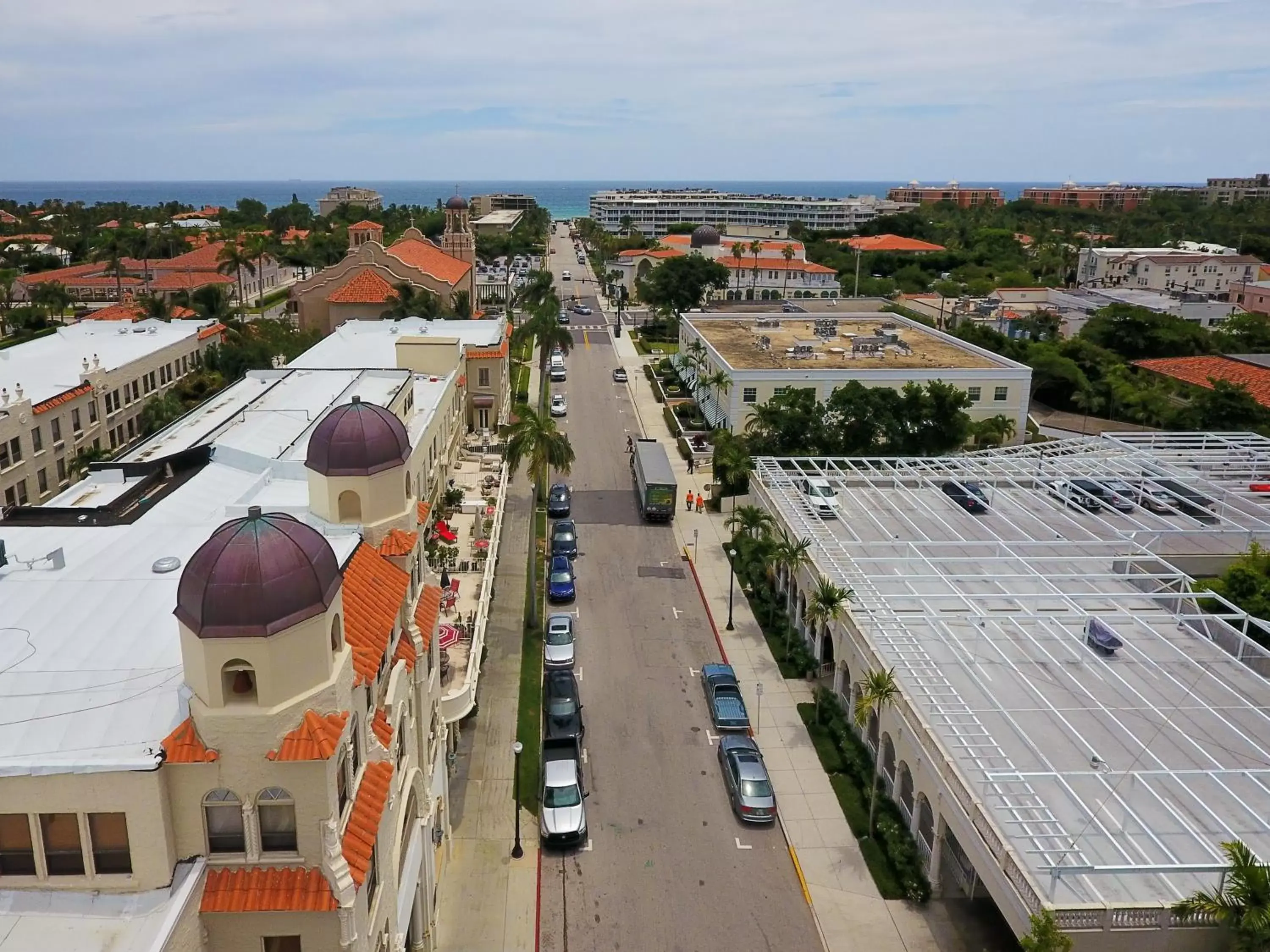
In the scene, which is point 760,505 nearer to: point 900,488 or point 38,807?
point 900,488

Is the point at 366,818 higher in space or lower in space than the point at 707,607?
higher

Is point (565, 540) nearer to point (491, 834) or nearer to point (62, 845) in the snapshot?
point (491, 834)

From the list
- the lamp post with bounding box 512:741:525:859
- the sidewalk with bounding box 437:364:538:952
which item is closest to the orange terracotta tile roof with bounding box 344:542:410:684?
the lamp post with bounding box 512:741:525:859

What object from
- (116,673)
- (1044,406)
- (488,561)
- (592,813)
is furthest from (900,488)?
(1044,406)

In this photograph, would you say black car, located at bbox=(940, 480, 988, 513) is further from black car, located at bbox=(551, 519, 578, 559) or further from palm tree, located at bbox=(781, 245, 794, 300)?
palm tree, located at bbox=(781, 245, 794, 300)

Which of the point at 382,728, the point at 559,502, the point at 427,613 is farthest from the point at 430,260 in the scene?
the point at 382,728

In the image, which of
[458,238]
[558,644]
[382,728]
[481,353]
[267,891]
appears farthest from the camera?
[458,238]

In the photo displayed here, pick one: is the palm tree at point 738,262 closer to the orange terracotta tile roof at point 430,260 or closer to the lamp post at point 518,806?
the orange terracotta tile roof at point 430,260

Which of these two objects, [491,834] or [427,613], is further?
[491,834]
